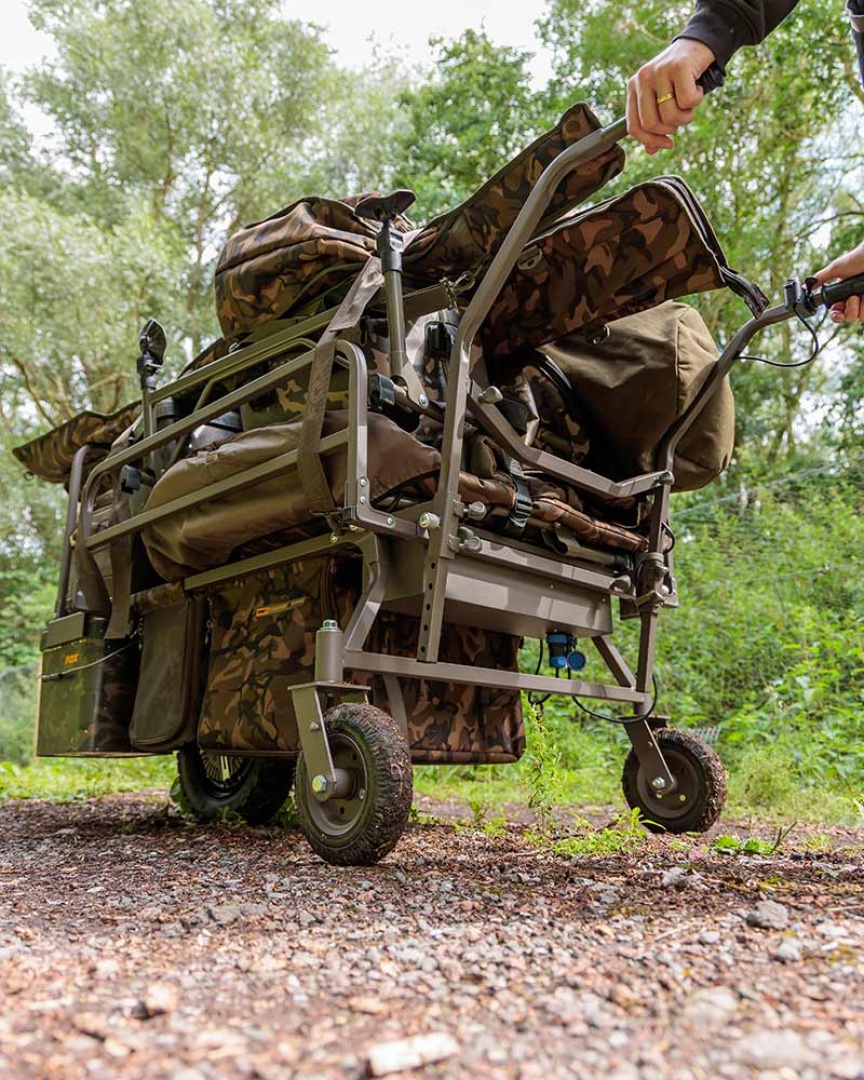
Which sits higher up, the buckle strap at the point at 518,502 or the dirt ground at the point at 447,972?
the buckle strap at the point at 518,502

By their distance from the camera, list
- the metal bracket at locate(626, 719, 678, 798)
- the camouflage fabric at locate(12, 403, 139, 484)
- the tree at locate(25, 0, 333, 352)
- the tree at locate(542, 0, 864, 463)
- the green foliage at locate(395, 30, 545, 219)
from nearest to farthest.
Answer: the metal bracket at locate(626, 719, 678, 798) → the camouflage fabric at locate(12, 403, 139, 484) → the tree at locate(542, 0, 864, 463) → the green foliage at locate(395, 30, 545, 219) → the tree at locate(25, 0, 333, 352)

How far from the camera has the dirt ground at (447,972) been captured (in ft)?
3.66

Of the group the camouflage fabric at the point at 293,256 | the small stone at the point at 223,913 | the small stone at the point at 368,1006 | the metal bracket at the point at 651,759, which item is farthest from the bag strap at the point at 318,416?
the small stone at the point at 368,1006

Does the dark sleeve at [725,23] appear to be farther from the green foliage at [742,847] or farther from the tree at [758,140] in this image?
the tree at [758,140]

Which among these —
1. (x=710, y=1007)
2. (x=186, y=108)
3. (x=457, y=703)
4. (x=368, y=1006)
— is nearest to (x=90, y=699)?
(x=457, y=703)

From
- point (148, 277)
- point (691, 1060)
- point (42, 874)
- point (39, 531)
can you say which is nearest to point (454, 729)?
point (42, 874)

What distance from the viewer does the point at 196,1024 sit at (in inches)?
49.3

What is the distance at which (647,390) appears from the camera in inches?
134

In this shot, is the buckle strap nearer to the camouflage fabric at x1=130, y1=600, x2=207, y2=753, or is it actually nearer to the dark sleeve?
the dark sleeve

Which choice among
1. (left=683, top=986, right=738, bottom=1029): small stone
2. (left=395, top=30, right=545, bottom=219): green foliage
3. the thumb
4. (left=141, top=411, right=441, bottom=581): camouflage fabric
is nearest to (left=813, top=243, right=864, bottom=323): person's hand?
the thumb

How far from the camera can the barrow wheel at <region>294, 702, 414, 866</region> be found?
8.11 ft

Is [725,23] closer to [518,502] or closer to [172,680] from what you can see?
[518,502]

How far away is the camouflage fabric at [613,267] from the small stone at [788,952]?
6.81 ft

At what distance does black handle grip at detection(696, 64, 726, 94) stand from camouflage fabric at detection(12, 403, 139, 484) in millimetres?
3206
